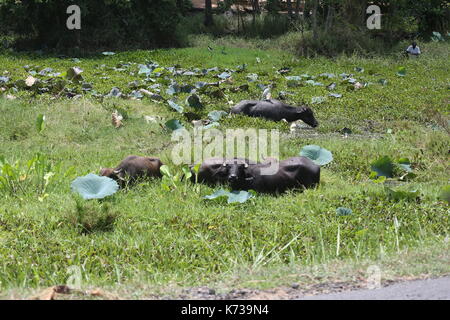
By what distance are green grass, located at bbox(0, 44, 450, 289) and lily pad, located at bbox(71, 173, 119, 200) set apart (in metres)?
0.10

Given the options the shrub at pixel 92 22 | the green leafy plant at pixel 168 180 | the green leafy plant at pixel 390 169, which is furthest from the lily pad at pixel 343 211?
the shrub at pixel 92 22

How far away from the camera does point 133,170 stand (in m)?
5.68

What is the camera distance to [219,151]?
6414 millimetres

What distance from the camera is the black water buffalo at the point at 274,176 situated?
18.4 feet

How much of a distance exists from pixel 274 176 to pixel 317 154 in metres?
0.87

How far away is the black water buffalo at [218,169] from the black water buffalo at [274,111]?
107 inches

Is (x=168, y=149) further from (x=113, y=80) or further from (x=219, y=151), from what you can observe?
(x=113, y=80)

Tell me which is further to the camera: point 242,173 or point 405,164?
point 405,164

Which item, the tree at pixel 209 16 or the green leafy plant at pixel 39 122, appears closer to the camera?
the green leafy plant at pixel 39 122

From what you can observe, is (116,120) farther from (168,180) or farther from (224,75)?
(224,75)

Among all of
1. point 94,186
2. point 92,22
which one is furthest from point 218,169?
point 92,22

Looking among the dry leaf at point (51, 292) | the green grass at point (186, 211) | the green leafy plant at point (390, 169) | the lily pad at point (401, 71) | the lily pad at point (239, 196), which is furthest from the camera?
the lily pad at point (401, 71)

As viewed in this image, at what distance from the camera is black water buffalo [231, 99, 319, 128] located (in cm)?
834

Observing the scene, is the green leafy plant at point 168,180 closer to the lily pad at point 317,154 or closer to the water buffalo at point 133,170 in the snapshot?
the water buffalo at point 133,170
